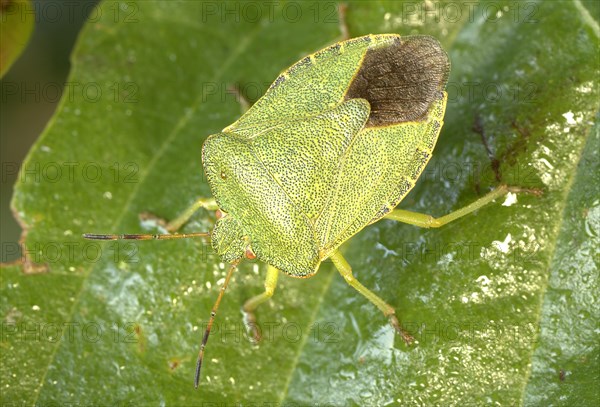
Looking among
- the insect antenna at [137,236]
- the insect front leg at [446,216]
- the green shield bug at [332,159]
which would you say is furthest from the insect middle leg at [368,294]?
the insect antenna at [137,236]

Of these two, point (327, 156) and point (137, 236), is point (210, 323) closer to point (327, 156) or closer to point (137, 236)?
point (137, 236)

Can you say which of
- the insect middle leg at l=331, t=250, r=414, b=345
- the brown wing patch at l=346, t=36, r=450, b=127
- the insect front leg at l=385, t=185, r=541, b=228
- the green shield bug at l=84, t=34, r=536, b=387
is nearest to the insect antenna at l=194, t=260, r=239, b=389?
the green shield bug at l=84, t=34, r=536, b=387

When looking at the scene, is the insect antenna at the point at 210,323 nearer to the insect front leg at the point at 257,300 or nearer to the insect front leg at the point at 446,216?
the insect front leg at the point at 257,300

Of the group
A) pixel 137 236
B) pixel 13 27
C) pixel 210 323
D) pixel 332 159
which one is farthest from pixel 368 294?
pixel 13 27

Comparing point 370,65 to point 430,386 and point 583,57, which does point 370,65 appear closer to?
point 583,57

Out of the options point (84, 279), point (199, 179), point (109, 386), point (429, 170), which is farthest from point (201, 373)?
point (429, 170)

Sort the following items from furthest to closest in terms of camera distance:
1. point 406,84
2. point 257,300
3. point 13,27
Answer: point 257,300 → point 406,84 → point 13,27
